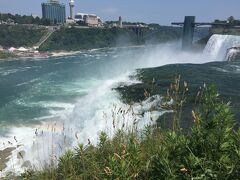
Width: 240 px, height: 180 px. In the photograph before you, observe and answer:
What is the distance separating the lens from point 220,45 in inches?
1965

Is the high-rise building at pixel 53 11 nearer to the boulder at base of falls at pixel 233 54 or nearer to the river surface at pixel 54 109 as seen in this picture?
the river surface at pixel 54 109

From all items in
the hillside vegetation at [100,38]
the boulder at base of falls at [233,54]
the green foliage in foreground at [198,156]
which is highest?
the green foliage in foreground at [198,156]

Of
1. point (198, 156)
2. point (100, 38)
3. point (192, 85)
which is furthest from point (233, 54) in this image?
point (100, 38)

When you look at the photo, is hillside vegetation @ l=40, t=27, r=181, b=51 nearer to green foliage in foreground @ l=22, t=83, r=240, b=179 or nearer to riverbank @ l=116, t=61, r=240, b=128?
riverbank @ l=116, t=61, r=240, b=128

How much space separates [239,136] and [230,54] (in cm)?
4069

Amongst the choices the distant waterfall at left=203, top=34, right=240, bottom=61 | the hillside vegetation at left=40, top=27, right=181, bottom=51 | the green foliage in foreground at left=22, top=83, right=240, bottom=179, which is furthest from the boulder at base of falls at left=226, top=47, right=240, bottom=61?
the hillside vegetation at left=40, top=27, right=181, bottom=51

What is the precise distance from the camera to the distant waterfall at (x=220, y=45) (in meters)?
46.8

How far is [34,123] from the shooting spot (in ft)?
81.2

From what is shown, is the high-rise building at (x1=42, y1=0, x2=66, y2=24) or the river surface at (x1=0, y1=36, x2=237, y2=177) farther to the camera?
the high-rise building at (x1=42, y1=0, x2=66, y2=24)

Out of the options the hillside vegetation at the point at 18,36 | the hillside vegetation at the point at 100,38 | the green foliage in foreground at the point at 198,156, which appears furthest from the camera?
the hillside vegetation at the point at 100,38

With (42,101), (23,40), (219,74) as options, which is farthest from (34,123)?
(23,40)

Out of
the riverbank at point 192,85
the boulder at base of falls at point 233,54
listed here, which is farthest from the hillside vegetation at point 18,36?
the riverbank at point 192,85

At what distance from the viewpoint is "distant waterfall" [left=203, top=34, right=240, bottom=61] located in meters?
46.8

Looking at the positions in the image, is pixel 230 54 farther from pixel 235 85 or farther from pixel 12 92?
pixel 12 92
